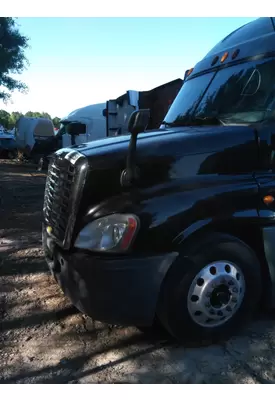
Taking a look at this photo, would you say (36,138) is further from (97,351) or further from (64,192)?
(97,351)

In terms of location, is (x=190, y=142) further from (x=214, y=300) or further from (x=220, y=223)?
(x=214, y=300)

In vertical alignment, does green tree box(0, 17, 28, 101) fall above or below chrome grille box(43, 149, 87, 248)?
above

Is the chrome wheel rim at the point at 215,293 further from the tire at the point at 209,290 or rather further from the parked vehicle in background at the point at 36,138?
the parked vehicle in background at the point at 36,138

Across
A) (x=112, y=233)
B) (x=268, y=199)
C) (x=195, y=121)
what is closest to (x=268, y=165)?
(x=268, y=199)

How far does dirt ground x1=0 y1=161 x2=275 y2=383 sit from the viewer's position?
2832 millimetres

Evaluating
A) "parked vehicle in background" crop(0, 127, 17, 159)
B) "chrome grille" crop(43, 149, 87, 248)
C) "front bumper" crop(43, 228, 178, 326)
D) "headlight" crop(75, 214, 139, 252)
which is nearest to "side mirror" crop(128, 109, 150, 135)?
"chrome grille" crop(43, 149, 87, 248)

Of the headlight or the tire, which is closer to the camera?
the headlight

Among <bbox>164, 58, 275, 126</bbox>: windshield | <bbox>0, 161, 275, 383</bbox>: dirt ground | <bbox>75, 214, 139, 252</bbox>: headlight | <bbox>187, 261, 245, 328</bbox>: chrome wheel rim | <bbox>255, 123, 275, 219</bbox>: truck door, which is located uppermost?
<bbox>164, 58, 275, 126</bbox>: windshield

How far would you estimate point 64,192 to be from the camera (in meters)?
3.31

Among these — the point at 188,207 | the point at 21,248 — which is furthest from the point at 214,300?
the point at 21,248

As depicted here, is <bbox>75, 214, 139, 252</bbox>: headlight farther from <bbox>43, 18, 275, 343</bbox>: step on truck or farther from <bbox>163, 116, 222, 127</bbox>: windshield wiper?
<bbox>163, 116, 222, 127</bbox>: windshield wiper

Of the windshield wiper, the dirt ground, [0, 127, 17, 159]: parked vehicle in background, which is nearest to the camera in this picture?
the dirt ground

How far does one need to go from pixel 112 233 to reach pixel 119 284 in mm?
385

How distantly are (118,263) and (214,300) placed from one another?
0.89 meters
